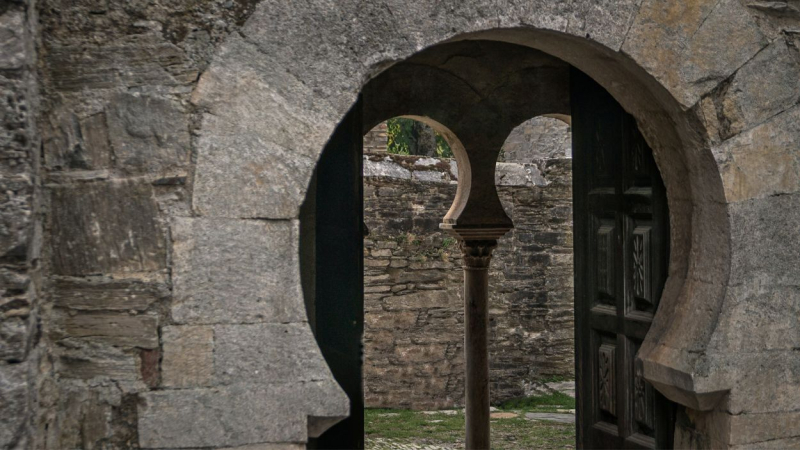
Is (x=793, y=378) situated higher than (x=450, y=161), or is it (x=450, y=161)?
(x=450, y=161)

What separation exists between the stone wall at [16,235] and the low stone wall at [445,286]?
6455 millimetres

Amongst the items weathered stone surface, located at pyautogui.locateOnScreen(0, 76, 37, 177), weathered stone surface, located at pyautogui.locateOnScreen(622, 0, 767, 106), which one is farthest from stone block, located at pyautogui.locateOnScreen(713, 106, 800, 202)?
weathered stone surface, located at pyautogui.locateOnScreen(0, 76, 37, 177)

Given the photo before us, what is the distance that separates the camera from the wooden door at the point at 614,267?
3680 millimetres

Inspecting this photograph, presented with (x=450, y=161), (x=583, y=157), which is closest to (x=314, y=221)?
(x=583, y=157)

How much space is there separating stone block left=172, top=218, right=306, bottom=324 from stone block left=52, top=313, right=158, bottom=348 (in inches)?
3.9

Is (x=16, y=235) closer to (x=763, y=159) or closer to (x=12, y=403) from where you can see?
(x=12, y=403)

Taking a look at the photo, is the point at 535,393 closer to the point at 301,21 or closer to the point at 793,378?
the point at 793,378

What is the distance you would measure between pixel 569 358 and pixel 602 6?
7.70 m

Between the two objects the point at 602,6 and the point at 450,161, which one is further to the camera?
the point at 450,161

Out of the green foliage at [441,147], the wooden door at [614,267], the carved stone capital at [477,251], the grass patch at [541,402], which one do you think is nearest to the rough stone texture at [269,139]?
the wooden door at [614,267]

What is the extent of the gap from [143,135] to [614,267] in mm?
2226

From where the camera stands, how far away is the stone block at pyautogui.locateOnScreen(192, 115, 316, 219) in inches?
108

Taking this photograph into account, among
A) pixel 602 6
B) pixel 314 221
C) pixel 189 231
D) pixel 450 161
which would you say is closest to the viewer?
pixel 189 231

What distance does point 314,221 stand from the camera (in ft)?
12.1
